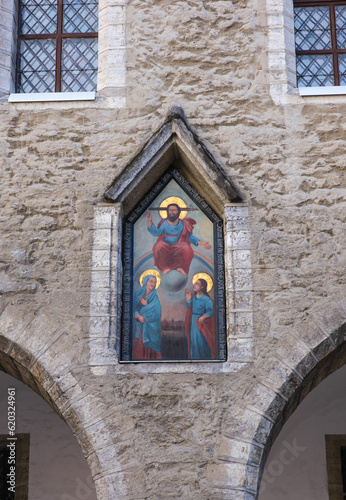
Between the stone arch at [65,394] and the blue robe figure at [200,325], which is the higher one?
the blue robe figure at [200,325]

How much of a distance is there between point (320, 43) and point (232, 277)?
2191 mm

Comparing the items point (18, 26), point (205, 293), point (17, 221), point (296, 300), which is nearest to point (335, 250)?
point (296, 300)

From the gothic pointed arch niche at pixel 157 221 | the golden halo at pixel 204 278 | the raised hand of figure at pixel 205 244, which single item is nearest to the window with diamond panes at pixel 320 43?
the gothic pointed arch niche at pixel 157 221

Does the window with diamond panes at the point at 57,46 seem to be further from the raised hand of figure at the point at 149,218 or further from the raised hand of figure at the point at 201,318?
the raised hand of figure at the point at 201,318

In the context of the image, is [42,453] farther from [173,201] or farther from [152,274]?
[173,201]

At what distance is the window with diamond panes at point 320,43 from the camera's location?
6.51 meters

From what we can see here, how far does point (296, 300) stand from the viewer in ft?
18.4

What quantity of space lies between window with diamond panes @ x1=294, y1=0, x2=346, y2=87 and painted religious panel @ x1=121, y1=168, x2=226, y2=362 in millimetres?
1364

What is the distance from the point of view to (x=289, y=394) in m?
5.37

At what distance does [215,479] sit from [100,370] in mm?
999

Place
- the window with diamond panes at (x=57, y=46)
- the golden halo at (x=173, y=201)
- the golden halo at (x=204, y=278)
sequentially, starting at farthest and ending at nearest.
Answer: the window with diamond panes at (x=57, y=46), the golden halo at (x=173, y=201), the golden halo at (x=204, y=278)

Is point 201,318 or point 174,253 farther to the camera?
point 174,253

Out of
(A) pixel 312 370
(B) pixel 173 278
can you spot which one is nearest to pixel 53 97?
(B) pixel 173 278

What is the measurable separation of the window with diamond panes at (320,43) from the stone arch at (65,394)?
291cm
